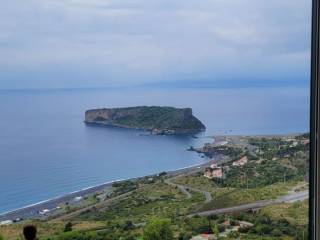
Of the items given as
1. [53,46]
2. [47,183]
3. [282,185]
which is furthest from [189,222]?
[53,46]

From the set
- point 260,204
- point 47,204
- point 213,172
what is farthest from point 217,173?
point 47,204

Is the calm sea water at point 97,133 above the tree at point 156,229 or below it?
above

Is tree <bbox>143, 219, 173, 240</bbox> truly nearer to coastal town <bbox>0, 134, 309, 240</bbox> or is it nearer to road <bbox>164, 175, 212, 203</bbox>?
coastal town <bbox>0, 134, 309, 240</bbox>

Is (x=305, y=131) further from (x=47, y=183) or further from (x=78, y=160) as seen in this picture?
(x=47, y=183)

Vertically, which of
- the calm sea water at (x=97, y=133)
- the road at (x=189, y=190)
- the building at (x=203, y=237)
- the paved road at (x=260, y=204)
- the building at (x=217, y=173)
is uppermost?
the calm sea water at (x=97, y=133)

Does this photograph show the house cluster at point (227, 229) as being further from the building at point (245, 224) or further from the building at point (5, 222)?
the building at point (5, 222)

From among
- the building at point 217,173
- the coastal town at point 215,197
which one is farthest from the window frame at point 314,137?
the building at point 217,173

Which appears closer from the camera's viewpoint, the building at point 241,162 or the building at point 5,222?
the building at point 5,222
